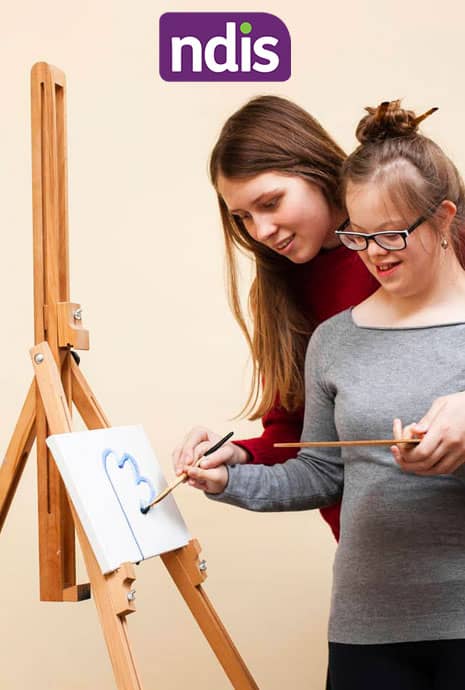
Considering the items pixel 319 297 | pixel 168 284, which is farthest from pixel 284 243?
pixel 168 284

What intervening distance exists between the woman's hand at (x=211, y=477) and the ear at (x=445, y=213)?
43 cm

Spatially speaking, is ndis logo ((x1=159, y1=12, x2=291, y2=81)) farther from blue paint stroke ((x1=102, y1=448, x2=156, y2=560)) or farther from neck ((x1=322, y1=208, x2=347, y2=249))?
blue paint stroke ((x1=102, y1=448, x2=156, y2=560))

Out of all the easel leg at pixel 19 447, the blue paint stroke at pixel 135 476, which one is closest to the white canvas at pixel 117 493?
the blue paint stroke at pixel 135 476

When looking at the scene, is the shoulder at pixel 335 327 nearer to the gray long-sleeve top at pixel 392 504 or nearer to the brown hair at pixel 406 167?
the gray long-sleeve top at pixel 392 504

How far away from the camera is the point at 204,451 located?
147 centimetres

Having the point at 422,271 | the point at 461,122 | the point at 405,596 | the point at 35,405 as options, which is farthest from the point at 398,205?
the point at 461,122

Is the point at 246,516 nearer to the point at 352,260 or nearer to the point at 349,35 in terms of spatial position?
the point at 352,260

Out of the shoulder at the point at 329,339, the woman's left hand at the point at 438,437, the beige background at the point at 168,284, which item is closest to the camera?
the woman's left hand at the point at 438,437

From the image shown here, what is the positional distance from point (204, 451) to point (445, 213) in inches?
18.2

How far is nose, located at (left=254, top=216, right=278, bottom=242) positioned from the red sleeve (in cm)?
29

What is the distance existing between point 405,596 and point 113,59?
1600 millimetres

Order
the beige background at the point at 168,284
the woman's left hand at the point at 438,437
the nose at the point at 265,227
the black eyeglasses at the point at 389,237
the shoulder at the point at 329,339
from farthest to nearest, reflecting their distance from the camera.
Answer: the beige background at the point at 168,284 → the nose at the point at 265,227 → the shoulder at the point at 329,339 → the black eyeglasses at the point at 389,237 → the woman's left hand at the point at 438,437

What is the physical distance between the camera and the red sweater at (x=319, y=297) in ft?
5.13

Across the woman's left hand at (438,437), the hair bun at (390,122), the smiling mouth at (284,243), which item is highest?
the hair bun at (390,122)
